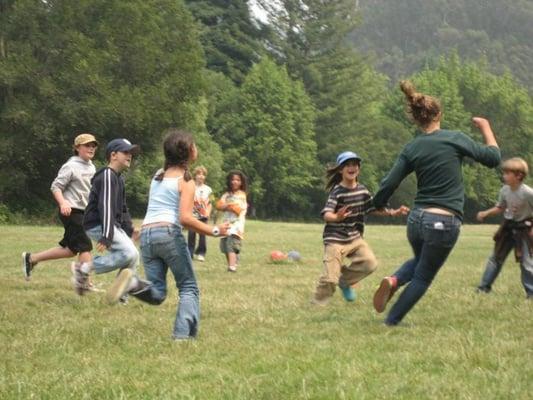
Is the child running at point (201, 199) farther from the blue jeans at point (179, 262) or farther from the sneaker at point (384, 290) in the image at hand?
the blue jeans at point (179, 262)

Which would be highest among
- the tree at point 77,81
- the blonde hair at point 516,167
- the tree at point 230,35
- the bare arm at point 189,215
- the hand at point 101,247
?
the tree at point 230,35

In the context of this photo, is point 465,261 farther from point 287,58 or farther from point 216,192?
point 287,58

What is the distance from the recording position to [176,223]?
21.7 ft

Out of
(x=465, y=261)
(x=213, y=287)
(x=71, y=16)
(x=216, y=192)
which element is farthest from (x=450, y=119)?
(x=213, y=287)

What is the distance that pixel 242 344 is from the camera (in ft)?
20.6

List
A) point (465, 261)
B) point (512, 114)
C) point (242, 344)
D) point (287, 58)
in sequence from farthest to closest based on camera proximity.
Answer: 1. point (512, 114)
2. point (287, 58)
3. point (465, 261)
4. point (242, 344)

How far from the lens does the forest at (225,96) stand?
113 feet

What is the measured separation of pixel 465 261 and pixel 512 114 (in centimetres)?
6062

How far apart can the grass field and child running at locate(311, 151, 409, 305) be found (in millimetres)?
273

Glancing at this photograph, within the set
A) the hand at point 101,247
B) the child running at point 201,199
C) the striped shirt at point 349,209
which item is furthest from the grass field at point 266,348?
the child running at point 201,199

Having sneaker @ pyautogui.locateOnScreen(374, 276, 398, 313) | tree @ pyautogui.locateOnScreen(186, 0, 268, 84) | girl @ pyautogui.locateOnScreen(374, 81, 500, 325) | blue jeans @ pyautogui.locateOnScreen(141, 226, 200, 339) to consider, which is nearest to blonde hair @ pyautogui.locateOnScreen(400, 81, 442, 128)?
girl @ pyautogui.locateOnScreen(374, 81, 500, 325)

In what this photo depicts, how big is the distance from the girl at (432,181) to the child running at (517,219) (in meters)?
2.91

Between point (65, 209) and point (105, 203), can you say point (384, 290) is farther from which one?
point (65, 209)

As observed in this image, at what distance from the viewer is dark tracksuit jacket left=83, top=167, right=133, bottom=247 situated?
8.36m
